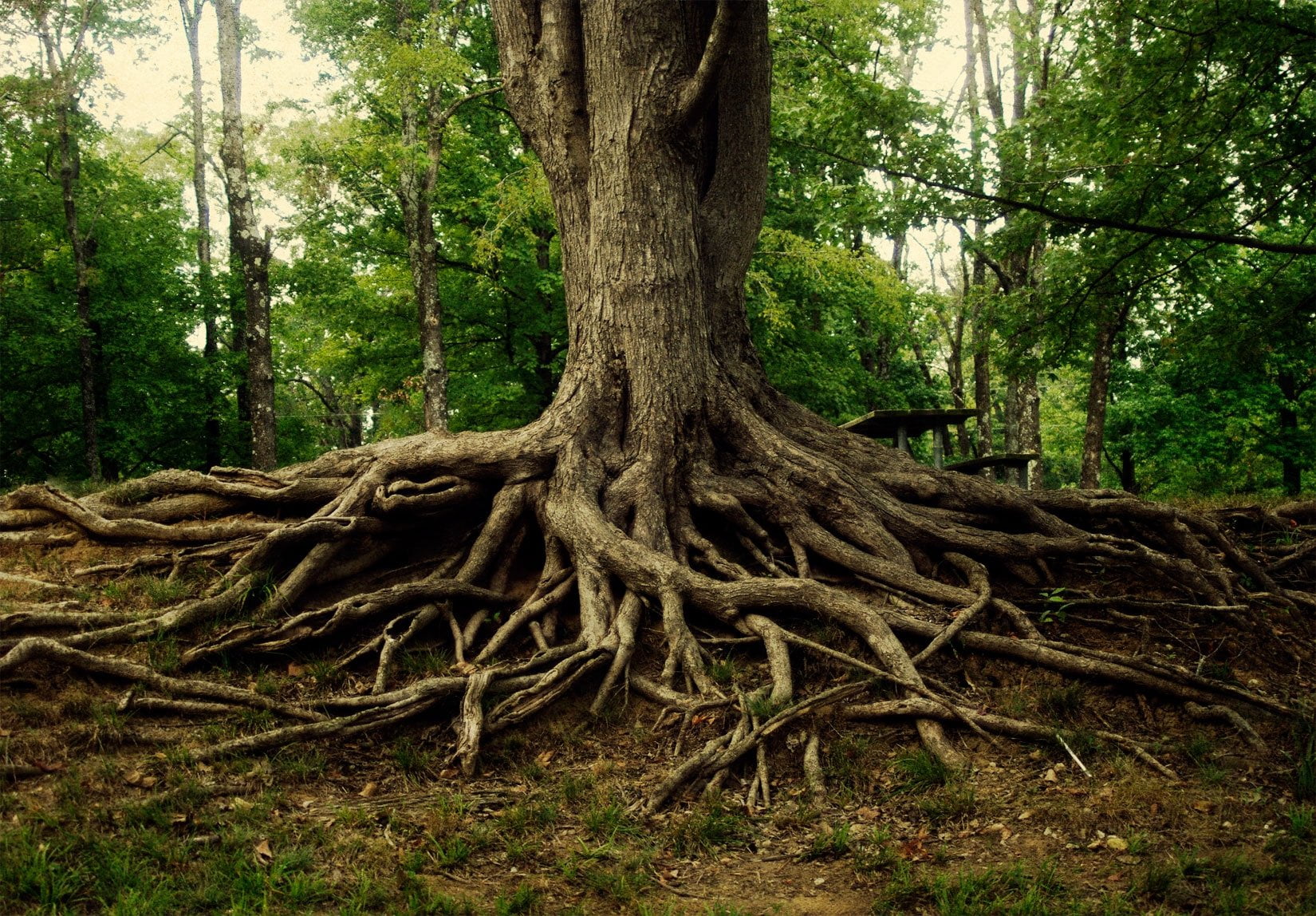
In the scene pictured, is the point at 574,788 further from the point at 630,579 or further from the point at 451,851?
the point at 630,579

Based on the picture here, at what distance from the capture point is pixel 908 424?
39.2 feet

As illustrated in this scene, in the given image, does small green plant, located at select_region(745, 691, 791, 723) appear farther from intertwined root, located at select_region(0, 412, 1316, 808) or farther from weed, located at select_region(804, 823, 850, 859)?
weed, located at select_region(804, 823, 850, 859)

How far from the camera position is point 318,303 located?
1872 cm

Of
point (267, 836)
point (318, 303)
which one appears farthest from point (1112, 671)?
point (318, 303)

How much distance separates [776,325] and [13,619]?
14233 mm

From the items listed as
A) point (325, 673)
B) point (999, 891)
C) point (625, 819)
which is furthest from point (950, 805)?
point (325, 673)

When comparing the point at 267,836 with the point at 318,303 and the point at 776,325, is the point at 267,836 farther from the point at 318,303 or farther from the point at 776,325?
the point at 318,303

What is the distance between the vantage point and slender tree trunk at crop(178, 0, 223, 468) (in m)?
21.2

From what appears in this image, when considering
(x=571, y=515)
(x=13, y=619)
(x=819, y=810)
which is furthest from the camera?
(x=571, y=515)

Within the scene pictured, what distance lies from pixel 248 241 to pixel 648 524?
1021 cm

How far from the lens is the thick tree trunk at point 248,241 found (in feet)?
41.4

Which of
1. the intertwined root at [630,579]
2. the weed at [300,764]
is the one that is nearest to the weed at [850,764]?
the intertwined root at [630,579]

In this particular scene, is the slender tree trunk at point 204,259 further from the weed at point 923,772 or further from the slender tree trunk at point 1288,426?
the slender tree trunk at point 1288,426

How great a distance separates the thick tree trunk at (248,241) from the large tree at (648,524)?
7273 mm
